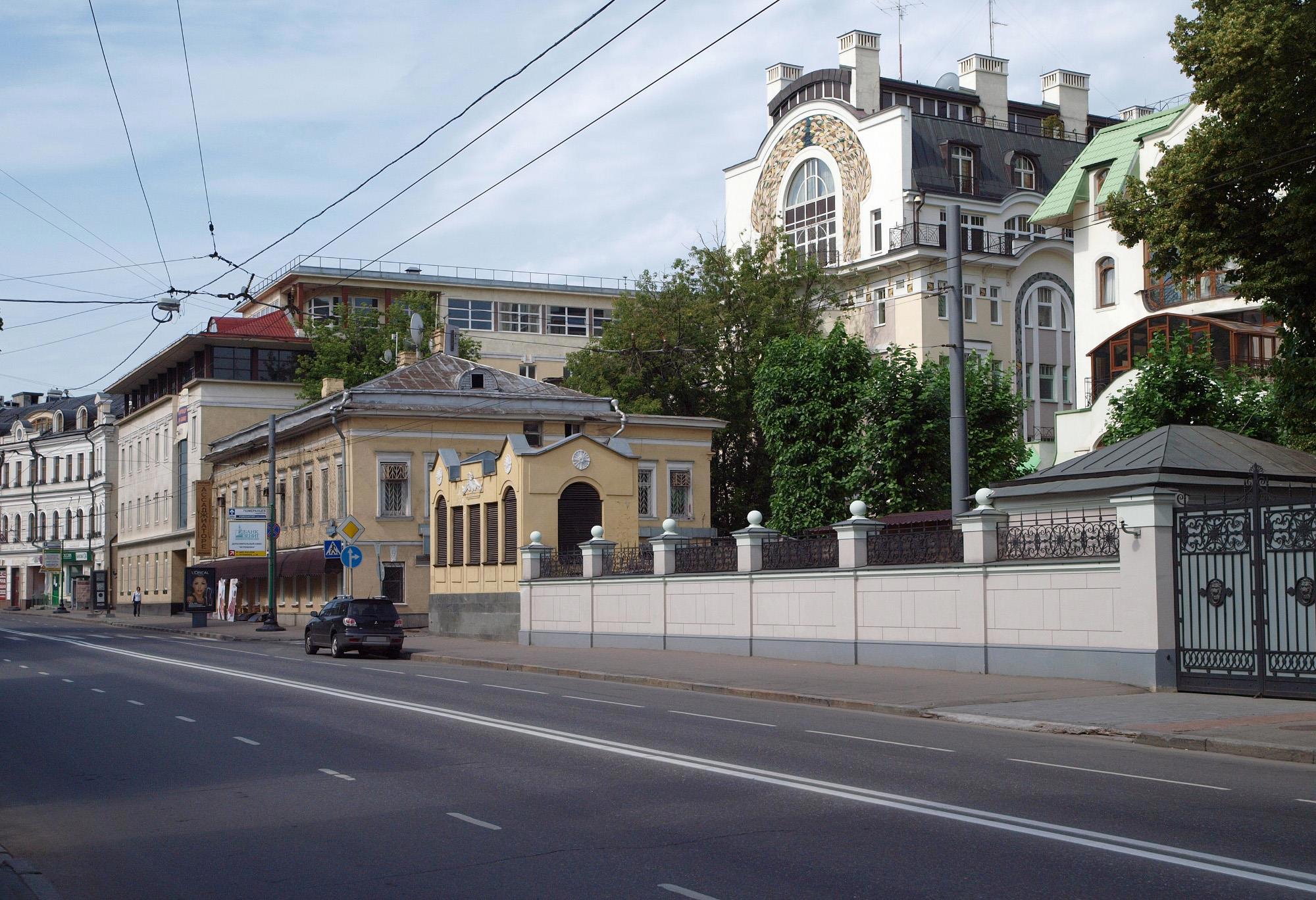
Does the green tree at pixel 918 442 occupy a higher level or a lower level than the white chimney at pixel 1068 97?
lower

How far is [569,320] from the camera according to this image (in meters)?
86.4

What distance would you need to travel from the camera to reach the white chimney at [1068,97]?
230 feet

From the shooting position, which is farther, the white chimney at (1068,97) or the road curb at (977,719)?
the white chimney at (1068,97)

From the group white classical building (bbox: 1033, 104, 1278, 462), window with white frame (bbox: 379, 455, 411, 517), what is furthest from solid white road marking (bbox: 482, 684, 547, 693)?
window with white frame (bbox: 379, 455, 411, 517)

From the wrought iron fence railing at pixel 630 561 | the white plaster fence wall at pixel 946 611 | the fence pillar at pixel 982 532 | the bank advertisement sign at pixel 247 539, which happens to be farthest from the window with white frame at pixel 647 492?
the fence pillar at pixel 982 532

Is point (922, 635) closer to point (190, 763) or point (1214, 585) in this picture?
point (1214, 585)

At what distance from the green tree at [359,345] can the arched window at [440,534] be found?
23907 mm

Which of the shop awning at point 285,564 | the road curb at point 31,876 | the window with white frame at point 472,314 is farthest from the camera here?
the window with white frame at point 472,314

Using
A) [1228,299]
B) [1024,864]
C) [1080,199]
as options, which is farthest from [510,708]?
[1080,199]

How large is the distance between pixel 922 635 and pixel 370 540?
1164 inches

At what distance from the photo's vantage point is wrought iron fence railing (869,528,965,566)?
2244 cm

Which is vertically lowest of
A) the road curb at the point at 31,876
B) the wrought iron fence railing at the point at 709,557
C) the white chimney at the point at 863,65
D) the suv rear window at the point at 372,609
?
the road curb at the point at 31,876

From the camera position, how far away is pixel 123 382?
84812 millimetres

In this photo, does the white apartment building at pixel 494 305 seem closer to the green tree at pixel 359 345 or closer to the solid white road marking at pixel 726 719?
the green tree at pixel 359 345
